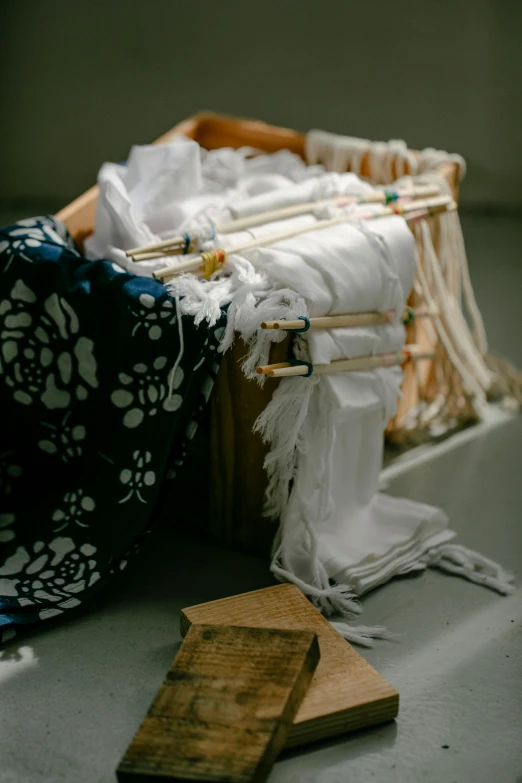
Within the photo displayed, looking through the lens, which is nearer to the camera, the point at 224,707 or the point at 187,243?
the point at 224,707

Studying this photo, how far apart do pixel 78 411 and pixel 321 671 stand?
0.56 m

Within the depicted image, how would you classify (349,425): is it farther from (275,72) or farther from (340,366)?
(275,72)

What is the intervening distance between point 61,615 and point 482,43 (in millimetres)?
2470

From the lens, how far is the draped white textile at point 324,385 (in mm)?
1187

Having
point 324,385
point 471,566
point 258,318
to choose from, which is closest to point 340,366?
point 324,385

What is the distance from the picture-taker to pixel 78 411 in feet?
4.32

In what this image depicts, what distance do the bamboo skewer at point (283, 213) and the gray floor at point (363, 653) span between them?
1.49 ft

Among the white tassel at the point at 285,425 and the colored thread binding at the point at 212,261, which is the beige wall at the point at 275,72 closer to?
the colored thread binding at the point at 212,261

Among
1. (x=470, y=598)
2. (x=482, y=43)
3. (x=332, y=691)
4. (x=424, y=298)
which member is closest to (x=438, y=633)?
(x=470, y=598)

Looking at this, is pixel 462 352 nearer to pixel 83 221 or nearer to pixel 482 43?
pixel 83 221

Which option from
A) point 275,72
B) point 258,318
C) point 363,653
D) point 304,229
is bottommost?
point 363,653

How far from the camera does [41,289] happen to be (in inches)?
52.0

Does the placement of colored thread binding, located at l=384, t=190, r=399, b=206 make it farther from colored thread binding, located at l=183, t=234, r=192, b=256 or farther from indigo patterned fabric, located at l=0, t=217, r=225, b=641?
indigo patterned fabric, located at l=0, t=217, r=225, b=641

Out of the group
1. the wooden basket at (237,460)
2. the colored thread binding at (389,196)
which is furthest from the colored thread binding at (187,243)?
the colored thread binding at (389,196)
